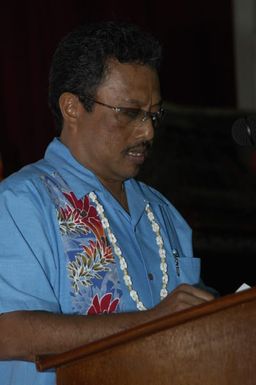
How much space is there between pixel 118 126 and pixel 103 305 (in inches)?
14.7

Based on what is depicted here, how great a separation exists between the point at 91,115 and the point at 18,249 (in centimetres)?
37

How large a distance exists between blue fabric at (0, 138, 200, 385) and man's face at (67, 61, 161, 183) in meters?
0.04

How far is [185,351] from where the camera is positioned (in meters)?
1.55

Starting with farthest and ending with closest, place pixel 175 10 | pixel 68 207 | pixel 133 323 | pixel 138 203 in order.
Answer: pixel 175 10 → pixel 138 203 → pixel 68 207 → pixel 133 323

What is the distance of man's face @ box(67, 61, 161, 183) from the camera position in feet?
6.82

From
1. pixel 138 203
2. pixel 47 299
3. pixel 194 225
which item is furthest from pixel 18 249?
pixel 194 225

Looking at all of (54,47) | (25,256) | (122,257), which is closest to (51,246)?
(25,256)

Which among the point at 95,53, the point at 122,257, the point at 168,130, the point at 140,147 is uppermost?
the point at 95,53

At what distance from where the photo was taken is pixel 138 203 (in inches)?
87.7

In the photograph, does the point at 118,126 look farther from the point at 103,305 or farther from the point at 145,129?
the point at 103,305

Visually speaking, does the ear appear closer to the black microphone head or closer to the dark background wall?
the black microphone head

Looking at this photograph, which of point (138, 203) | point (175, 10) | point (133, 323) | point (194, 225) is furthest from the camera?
point (175, 10)

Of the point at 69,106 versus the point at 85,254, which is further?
the point at 69,106

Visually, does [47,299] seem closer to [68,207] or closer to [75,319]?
[75,319]
